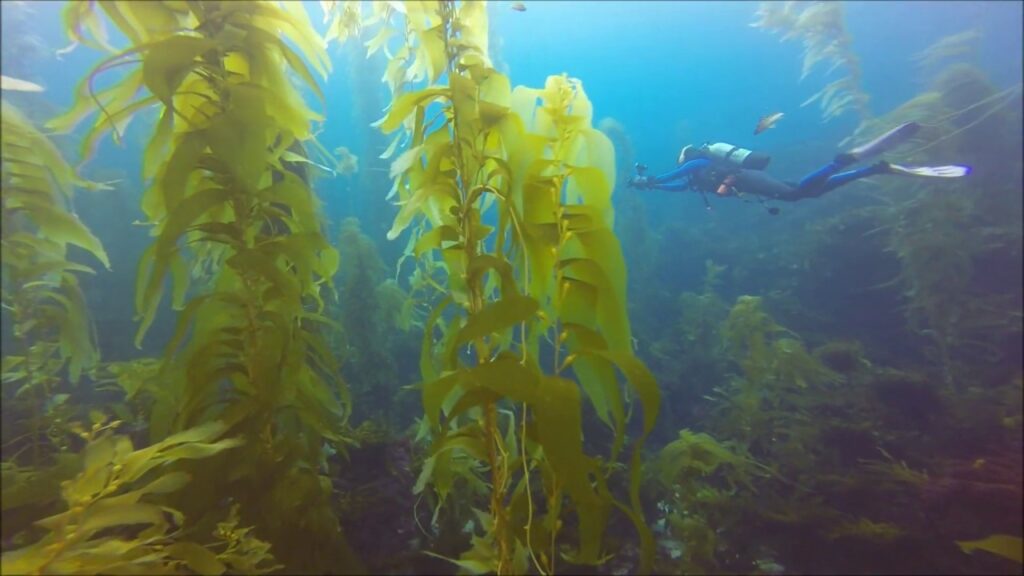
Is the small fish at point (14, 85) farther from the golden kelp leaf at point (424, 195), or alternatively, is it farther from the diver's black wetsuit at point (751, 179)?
the diver's black wetsuit at point (751, 179)

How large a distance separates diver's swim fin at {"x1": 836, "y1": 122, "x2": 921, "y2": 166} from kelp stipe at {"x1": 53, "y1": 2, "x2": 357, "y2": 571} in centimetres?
412

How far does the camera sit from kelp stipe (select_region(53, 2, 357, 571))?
1.49 meters

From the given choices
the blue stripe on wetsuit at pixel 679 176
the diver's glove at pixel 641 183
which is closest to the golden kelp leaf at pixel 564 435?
the blue stripe on wetsuit at pixel 679 176

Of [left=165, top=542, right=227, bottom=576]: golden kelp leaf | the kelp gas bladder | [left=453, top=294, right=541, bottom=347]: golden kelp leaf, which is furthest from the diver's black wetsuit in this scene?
[left=165, top=542, right=227, bottom=576]: golden kelp leaf

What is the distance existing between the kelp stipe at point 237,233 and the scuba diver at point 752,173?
2.23 m

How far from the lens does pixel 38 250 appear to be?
196 centimetres

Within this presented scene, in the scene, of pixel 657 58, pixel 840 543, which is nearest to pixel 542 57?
pixel 657 58

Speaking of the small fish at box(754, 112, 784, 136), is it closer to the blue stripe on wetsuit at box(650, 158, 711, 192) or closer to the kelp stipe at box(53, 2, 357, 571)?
the blue stripe on wetsuit at box(650, 158, 711, 192)

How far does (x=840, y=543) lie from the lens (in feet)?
12.6

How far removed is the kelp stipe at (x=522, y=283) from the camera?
1.41 meters

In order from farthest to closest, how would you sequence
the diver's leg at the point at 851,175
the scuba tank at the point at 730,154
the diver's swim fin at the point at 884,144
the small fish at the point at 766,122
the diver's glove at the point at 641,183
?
the diver's leg at the point at 851,175, the diver's swim fin at the point at 884,144, the diver's glove at the point at 641,183, the small fish at the point at 766,122, the scuba tank at the point at 730,154

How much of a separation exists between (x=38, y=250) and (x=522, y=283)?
6.60 ft

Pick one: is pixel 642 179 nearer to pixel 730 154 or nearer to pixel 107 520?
pixel 730 154

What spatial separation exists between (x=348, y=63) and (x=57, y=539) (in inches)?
408
